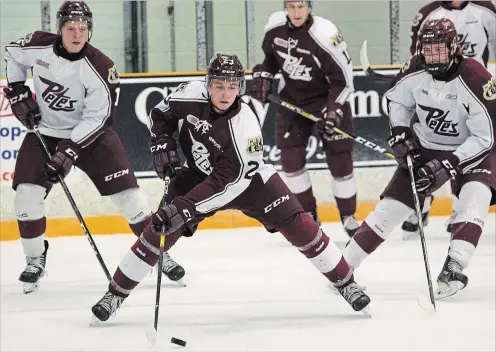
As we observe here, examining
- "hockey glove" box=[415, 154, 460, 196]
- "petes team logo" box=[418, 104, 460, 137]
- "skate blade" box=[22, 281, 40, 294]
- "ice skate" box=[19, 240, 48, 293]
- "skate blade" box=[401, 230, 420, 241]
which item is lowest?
"skate blade" box=[401, 230, 420, 241]

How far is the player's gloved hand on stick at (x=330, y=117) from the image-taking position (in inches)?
204

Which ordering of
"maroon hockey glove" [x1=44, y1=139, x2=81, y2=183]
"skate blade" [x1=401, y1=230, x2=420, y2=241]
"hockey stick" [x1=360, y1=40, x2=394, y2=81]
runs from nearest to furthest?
1. "maroon hockey glove" [x1=44, y1=139, x2=81, y2=183]
2. "hockey stick" [x1=360, y1=40, x2=394, y2=81]
3. "skate blade" [x1=401, y1=230, x2=420, y2=241]

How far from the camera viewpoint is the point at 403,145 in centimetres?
416

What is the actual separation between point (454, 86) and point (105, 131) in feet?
4.54

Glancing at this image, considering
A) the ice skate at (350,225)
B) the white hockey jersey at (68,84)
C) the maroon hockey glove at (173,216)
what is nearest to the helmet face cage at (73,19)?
the white hockey jersey at (68,84)

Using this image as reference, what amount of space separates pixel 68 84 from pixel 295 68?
1.66 metres

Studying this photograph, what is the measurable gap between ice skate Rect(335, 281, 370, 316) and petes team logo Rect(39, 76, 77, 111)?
126 cm

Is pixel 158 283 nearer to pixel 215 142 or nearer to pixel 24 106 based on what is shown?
pixel 215 142

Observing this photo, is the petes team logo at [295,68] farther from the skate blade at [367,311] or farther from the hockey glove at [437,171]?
the skate blade at [367,311]

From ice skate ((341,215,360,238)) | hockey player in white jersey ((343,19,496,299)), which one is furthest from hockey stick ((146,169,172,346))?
ice skate ((341,215,360,238))

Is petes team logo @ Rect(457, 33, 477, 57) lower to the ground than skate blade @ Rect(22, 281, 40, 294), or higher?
higher

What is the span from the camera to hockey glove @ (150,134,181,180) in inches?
148

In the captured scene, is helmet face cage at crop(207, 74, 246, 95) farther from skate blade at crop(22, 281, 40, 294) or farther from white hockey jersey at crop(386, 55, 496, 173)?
skate blade at crop(22, 281, 40, 294)

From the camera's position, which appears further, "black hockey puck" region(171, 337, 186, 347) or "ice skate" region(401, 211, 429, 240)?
"ice skate" region(401, 211, 429, 240)
